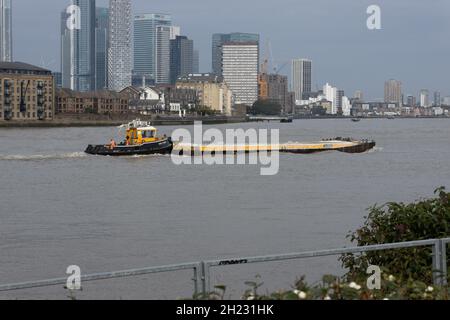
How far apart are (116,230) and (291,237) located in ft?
15.0

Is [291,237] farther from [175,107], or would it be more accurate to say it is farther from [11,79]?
[175,107]

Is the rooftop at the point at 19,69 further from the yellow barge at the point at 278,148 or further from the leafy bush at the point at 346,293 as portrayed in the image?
the leafy bush at the point at 346,293

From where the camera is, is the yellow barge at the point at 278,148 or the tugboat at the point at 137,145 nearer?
the tugboat at the point at 137,145

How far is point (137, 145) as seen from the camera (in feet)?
180

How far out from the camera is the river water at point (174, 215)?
15945 millimetres

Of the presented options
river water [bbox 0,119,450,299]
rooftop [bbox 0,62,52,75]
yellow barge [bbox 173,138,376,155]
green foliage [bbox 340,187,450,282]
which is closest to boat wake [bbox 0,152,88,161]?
river water [bbox 0,119,450,299]

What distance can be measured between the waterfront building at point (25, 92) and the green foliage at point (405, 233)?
12823 centimetres

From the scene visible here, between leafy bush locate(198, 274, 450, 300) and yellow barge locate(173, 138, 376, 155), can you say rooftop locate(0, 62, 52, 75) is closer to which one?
yellow barge locate(173, 138, 376, 155)

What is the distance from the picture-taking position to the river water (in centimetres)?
1595

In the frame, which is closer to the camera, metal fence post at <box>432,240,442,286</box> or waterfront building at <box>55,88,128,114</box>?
metal fence post at <box>432,240,442,286</box>

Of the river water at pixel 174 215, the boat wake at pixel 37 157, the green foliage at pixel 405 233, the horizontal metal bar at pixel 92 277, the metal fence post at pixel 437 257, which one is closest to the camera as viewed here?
the horizontal metal bar at pixel 92 277

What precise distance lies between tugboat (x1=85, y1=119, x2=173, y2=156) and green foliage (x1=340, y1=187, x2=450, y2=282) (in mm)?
46008

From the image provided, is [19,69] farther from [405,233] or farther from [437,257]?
[437,257]

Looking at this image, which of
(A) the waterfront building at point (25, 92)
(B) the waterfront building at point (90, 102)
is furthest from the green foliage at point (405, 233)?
(B) the waterfront building at point (90, 102)
